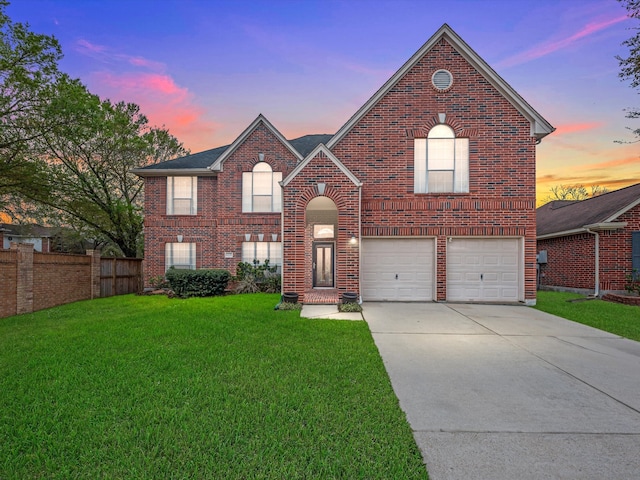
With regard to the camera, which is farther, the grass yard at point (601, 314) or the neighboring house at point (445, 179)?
the neighboring house at point (445, 179)

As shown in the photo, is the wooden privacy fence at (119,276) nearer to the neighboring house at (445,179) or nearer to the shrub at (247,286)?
the shrub at (247,286)

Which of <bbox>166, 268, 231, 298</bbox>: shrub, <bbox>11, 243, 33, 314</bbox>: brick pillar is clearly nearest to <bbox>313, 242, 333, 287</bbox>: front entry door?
<bbox>166, 268, 231, 298</bbox>: shrub

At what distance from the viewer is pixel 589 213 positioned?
1538 centimetres

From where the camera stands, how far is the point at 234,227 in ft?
49.0

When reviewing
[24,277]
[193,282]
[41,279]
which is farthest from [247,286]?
[24,277]

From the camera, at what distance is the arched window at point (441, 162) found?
1129 centimetres

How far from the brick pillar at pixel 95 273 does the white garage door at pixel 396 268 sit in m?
11.5

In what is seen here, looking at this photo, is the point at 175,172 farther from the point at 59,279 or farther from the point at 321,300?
the point at 321,300

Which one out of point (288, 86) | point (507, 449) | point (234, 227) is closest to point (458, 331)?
point (507, 449)

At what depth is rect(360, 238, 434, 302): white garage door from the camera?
11.4 metres

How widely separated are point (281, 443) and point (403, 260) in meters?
9.41

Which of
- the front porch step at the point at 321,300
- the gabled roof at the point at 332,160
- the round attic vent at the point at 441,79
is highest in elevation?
the round attic vent at the point at 441,79

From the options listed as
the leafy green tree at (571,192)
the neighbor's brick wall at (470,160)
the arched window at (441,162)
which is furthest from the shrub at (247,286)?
the leafy green tree at (571,192)

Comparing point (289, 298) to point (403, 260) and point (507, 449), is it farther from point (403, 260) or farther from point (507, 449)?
point (507, 449)
